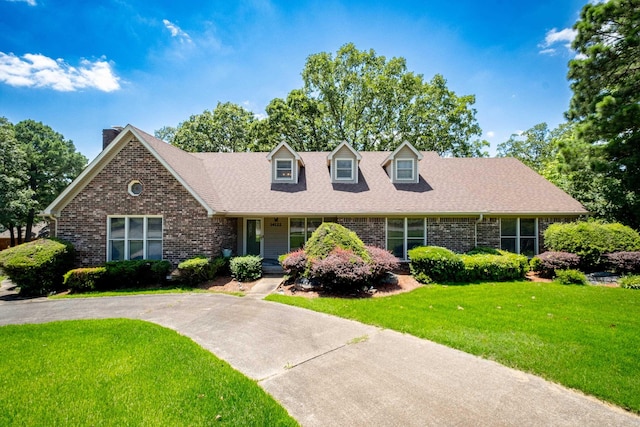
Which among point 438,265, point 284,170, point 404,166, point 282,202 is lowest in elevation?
point 438,265

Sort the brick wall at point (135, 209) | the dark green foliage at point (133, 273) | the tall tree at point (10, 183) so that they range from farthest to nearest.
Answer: the tall tree at point (10, 183) < the brick wall at point (135, 209) < the dark green foliage at point (133, 273)

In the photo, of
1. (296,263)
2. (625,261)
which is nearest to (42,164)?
(296,263)

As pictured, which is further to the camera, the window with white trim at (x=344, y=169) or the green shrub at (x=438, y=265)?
the window with white trim at (x=344, y=169)

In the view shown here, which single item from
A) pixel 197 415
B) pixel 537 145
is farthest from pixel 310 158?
pixel 537 145

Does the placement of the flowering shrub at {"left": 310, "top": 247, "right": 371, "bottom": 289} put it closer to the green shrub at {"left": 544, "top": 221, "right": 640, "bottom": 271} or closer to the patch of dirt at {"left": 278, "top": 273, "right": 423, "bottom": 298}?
the patch of dirt at {"left": 278, "top": 273, "right": 423, "bottom": 298}

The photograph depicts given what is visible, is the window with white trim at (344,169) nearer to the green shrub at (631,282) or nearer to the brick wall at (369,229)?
the brick wall at (369,229)

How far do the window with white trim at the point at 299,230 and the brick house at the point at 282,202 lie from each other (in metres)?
0.05

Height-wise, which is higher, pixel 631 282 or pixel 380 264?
pixel 380 264

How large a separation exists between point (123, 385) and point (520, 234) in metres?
16.5

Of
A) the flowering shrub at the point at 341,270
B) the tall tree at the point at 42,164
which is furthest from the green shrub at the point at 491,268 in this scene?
the tall tree at the point at 42,164

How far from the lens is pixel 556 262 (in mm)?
11750

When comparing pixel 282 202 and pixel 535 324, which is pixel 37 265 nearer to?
pixel 282 202

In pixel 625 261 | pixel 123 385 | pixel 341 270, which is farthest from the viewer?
pixel 625 261

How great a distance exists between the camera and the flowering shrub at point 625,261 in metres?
11.2
